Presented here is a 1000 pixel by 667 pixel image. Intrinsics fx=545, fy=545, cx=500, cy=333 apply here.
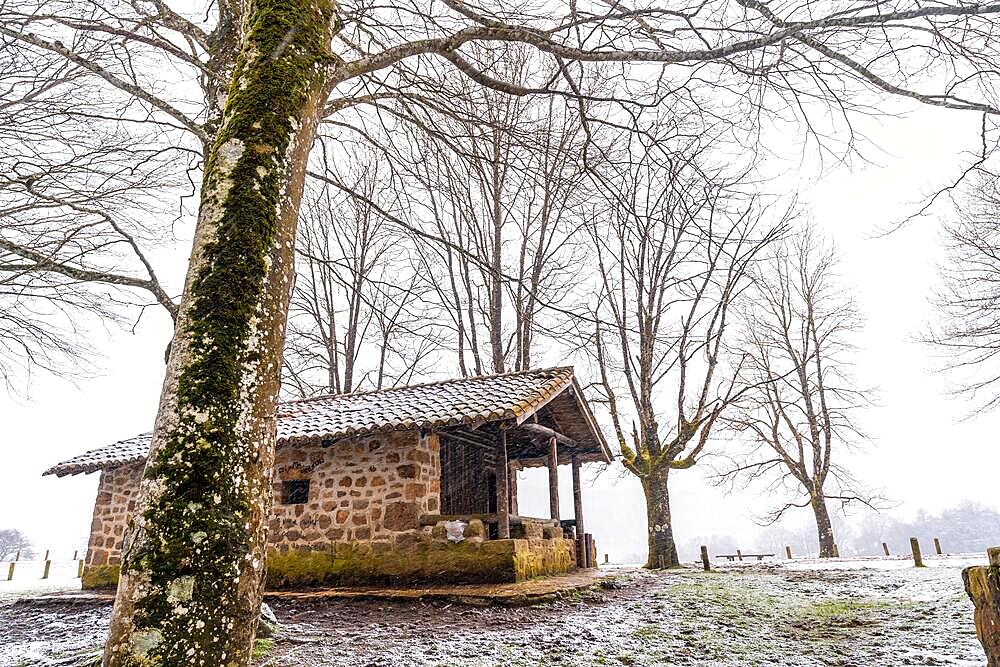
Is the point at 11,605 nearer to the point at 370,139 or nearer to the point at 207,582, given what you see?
the point at 370,139

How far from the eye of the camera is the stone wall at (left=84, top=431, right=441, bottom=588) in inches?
334

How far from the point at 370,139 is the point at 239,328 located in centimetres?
322

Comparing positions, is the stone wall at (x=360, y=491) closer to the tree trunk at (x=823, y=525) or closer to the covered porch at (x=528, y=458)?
the covered porch at (x=528, y=458)

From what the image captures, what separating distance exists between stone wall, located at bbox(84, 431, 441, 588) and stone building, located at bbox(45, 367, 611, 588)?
0.6 inches

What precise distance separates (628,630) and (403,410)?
505 cm

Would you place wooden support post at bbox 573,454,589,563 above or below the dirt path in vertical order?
above

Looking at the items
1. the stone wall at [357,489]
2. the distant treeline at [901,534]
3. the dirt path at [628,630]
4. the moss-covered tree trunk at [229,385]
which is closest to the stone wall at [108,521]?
the dirt path at [628,630]

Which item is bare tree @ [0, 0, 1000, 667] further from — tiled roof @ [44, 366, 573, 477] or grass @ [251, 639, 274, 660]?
tiled roof @ [44, 366, 573, 477]

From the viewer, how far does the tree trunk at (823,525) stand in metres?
16.9

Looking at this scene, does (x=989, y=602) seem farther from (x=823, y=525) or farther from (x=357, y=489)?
(x=823, y=525)

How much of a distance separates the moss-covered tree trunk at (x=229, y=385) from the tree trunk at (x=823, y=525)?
748 inches

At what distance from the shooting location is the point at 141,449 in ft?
34.7

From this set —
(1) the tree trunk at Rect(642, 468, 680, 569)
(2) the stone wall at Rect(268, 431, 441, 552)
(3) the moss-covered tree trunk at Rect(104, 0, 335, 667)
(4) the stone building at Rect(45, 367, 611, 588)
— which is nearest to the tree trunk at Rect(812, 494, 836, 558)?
(1) the tree trunk at Rect(642, 468, 680, 569)

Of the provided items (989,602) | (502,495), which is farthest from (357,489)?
(989,602)
